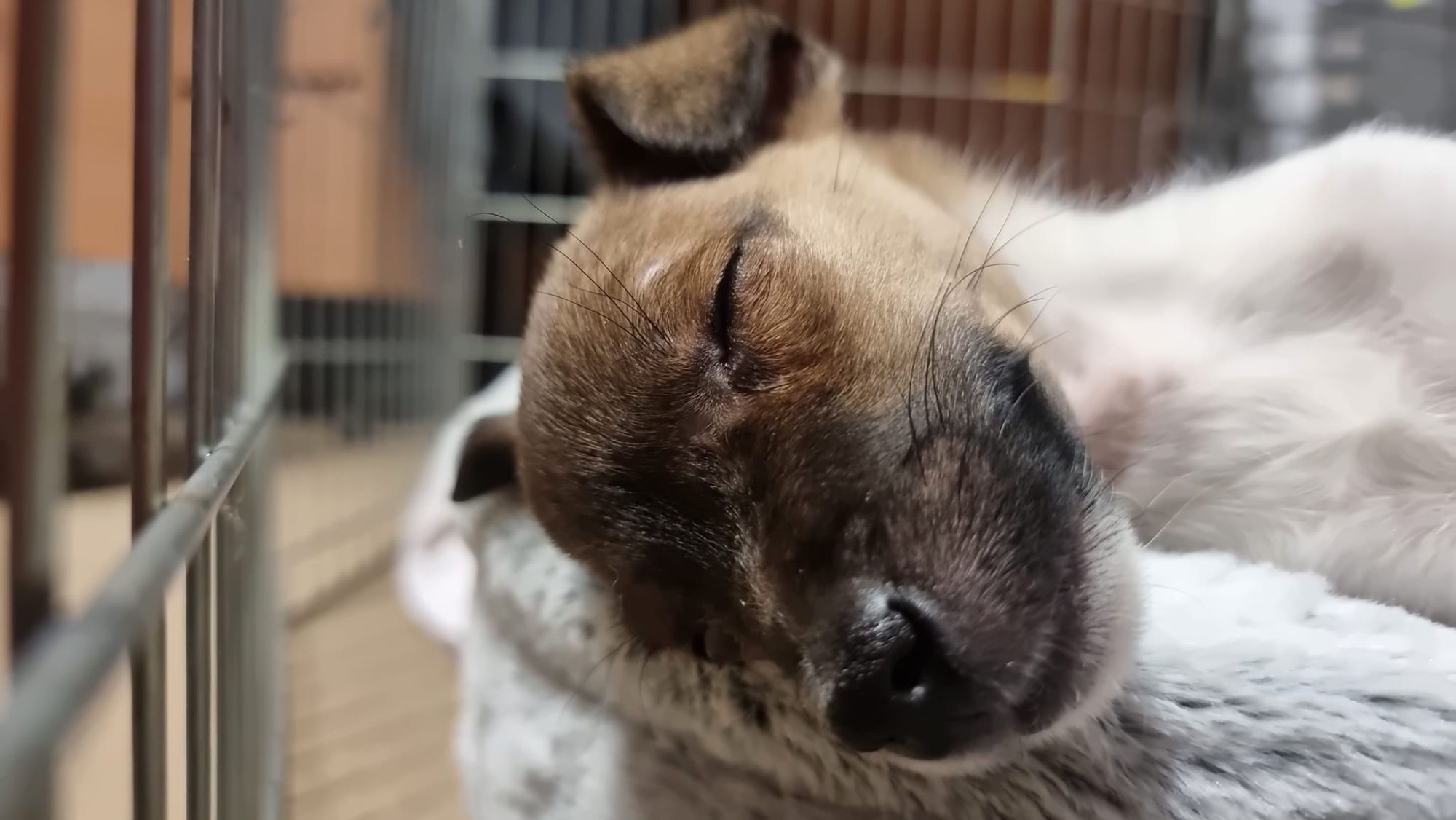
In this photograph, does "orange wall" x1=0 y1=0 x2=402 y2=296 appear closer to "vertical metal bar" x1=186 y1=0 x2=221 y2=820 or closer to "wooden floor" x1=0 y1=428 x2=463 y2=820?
"vertical metal bar" x1=186 y1=0 x2=221 y2=820

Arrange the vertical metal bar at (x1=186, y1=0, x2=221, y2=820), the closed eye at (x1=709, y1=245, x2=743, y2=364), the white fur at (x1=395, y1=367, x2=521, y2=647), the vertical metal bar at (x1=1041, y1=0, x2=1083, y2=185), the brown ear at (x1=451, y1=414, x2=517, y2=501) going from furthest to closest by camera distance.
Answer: the vertical metal bar at (x1=1041, y1=0, x2=1083, y2=185), the white fur at (x1=395, y1=367, x2=521, y2=647), the brown ear at (x1=451, y1=414, x2=517, y2=501), the closed eye at (x1=709, y1=245, x2=743, y2=364), the vertical metal bar at (x1=186, y1=0, x2=221, y2=820)

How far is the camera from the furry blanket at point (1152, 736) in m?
0.85

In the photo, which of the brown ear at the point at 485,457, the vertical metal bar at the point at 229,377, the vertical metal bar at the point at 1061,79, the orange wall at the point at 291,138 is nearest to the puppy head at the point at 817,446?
the brown ear at the point at 485,457

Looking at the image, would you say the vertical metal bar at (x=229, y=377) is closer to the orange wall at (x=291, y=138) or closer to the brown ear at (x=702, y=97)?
the orange wall at (x=291, y=138)

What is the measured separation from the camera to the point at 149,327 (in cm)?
60

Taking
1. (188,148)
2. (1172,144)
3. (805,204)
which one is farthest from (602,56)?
(1172,144)

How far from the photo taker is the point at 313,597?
5.73 feet

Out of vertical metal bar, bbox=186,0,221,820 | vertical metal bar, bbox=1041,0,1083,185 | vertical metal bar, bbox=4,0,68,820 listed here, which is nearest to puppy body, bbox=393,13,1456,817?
vertical metal bar, bbox=186,0,221,820

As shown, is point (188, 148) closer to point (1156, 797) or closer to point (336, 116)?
point (1156, 797)

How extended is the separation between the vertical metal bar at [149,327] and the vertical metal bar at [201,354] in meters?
0.12

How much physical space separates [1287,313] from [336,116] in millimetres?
1499

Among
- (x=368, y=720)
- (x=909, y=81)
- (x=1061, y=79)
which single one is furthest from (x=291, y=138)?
(x=1061, y=79)

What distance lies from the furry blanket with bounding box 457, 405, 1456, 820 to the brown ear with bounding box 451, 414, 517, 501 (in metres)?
0.24

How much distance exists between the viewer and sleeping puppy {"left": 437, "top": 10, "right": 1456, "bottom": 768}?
0.81 m
